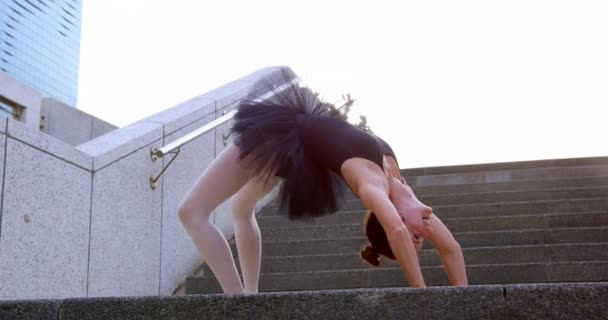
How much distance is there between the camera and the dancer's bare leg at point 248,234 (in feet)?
12.2

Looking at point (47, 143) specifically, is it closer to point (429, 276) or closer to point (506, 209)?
point (429, 276)

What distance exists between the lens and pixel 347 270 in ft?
16.7

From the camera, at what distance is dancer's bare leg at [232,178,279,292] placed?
Answer: 3.72 meters

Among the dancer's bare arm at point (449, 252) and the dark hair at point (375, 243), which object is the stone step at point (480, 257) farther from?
the dark hair at point (375, 243)

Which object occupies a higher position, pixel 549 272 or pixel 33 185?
pixel 33 185

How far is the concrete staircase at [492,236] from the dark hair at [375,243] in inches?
67.9

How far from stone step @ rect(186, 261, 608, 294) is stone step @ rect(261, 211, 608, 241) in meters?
1.09

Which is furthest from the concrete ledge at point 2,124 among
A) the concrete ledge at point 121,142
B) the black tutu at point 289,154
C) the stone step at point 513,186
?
the stone step at point 513,186

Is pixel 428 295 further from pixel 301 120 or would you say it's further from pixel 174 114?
pixel 174 114

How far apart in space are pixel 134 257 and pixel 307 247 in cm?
140

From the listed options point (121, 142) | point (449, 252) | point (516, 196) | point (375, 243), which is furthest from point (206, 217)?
point (516, 196)

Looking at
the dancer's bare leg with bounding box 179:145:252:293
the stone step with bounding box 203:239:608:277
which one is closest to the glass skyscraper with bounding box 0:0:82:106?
the stone step with bounding box 203:239:608:277

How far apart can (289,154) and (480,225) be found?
2.87m

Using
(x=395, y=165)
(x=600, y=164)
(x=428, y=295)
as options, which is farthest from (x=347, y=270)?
(x=600, y=164)
